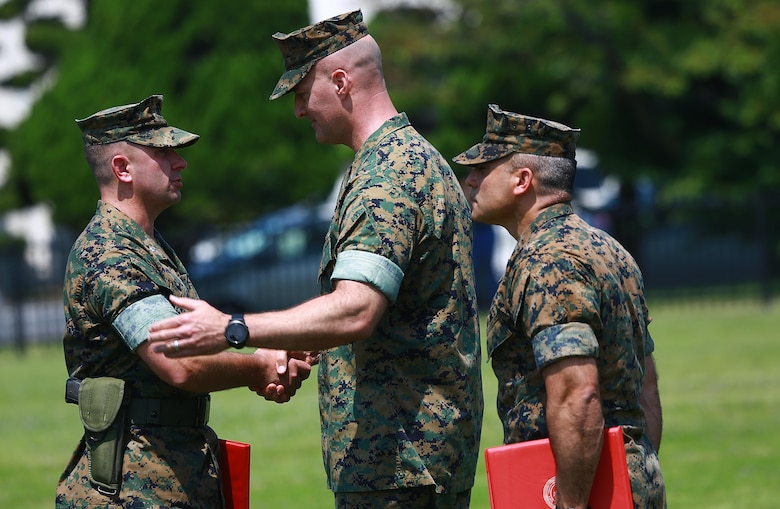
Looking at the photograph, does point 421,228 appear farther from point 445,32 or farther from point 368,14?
point 368,14

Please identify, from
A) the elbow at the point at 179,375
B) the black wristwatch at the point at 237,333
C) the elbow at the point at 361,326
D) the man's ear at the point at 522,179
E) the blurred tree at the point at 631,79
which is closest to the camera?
the black wristwatch at the point at 237,333

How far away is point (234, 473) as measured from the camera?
4.64m

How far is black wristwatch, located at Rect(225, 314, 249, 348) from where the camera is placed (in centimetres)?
362

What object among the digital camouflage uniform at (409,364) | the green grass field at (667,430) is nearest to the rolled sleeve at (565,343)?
the digital camouflage uniform at (409,364)

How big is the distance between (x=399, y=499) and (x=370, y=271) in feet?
2.72

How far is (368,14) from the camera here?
→ 29766 mm

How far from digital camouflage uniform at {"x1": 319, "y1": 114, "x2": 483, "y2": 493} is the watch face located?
51 centimetres

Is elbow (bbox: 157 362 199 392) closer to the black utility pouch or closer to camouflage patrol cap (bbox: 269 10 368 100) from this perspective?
the black utility pouch

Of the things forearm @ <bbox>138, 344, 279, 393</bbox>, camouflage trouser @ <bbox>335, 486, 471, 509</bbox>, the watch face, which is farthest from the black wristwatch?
camouflage trouser @ <bbox>335, 486, 471, 509</bbox>

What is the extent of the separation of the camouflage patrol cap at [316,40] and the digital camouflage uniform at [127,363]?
0.78 m

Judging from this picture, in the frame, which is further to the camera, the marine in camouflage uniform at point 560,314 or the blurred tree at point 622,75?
the blurred tree at point 622,75

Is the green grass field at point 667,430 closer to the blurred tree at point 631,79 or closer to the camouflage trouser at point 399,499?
the camouflage trouser at point 399,499

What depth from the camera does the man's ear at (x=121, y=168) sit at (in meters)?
4.61

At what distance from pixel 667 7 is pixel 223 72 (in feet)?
31.7
